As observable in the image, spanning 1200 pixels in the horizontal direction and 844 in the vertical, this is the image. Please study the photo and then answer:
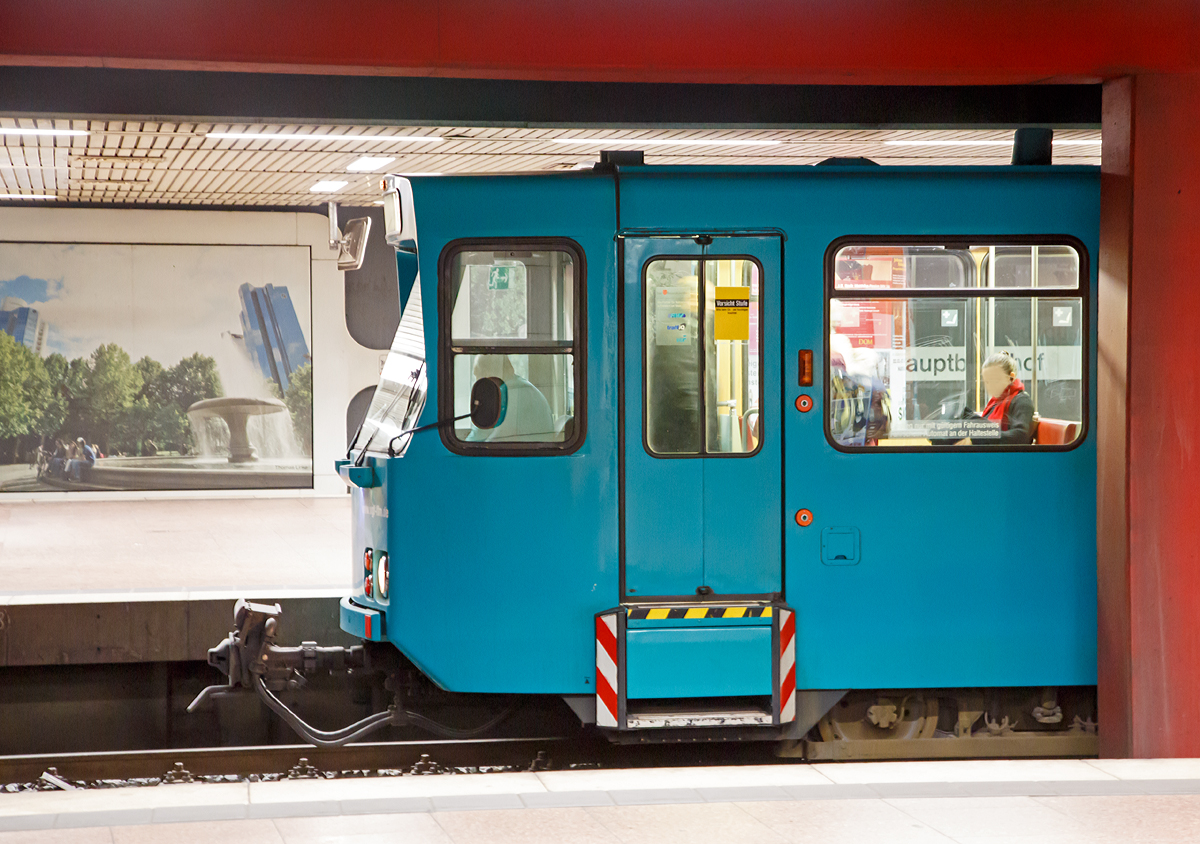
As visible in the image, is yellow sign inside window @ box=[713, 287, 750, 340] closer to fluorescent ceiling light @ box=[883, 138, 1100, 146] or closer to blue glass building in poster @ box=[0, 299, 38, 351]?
fluorescent ceiling light @ box=[883, 138, 1100, 146]

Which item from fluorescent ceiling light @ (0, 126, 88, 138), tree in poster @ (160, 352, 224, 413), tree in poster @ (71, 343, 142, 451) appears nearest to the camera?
fluorescent ceiling light @ (0, 126, 88, 138)

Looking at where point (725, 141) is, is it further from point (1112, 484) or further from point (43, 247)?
point (43, 247)

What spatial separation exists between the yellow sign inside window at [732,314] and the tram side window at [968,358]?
1.46 ft

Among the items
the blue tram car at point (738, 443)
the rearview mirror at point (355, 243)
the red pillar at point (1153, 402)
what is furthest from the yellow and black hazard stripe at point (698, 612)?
the rearview mirror at point (355, 243)

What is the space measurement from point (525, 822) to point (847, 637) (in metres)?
2.17

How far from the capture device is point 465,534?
20.2ft

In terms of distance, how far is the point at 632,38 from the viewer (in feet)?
19.0

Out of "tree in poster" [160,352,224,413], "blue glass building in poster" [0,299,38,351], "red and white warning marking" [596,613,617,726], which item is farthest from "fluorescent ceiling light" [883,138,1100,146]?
"blue glass building in poster" [0,299,38,351]

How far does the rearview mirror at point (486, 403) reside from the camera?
5.88 m

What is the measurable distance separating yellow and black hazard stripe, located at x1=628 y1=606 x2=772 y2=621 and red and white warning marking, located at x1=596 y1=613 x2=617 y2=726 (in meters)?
0.13

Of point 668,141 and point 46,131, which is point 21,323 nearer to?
point 46,131

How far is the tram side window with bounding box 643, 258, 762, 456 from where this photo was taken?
20.4 ft

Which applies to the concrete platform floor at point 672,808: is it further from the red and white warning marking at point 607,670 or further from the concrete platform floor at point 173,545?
the concrete platform floor at point 173,545

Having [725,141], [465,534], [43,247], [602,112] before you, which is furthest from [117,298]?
[465,534]
